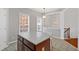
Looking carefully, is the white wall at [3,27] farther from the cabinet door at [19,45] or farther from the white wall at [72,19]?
the white wall at [72,19]

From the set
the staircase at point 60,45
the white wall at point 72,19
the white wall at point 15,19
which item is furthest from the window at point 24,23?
the white wall at point 72,19

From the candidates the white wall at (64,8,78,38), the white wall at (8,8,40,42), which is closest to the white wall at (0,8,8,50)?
the white wall at (8,8,40,42)

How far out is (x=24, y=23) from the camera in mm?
1705

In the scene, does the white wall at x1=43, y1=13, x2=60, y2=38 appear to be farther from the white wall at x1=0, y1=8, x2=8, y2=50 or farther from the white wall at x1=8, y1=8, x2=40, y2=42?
the white wall at x1=0, y1=8, x2=8, y2=50

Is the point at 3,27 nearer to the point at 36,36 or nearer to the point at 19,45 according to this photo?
the point at 19,45

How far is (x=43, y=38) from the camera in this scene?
1717 millimetres

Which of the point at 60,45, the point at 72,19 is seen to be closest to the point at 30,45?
the point at 60,45

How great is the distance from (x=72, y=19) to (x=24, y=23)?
687 mm

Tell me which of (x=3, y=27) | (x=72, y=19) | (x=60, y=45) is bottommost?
(x=60, y=45)

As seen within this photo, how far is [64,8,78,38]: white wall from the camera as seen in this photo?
1665mm

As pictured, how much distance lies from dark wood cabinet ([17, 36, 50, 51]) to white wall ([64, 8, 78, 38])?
0.37 metres
